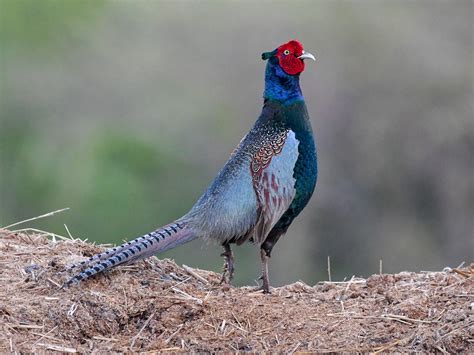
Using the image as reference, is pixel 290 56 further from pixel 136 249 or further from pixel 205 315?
pixel 205 315

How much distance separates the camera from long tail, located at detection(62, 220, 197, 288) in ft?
21.2

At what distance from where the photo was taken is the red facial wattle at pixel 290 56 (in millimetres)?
7469

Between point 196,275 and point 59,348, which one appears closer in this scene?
point 59,348

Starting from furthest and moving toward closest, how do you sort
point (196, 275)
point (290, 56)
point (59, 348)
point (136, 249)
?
point (290, 56), point (196, 275), point (136, 249), point (59, 348)

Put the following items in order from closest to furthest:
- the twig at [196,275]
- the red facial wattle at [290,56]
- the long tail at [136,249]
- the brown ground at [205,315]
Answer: the brown ground at [205,315]
the long tail at [136,249]
the twig at [196,275]
the red facial wattle at [290,56]

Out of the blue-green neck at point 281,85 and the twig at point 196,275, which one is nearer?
the twig at point 196,275

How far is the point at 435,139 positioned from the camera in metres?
16.7

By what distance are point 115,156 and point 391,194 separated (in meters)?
4.85

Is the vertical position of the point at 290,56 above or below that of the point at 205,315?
above

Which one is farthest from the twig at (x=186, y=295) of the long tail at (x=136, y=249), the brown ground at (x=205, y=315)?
the long tail at (x=136, y=249)

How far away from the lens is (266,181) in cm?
724

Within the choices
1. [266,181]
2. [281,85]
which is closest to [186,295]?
[266,181]

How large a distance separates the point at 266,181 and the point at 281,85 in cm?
83

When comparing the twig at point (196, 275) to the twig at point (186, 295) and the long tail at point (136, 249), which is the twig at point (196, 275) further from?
the twig at point (186, 295)
